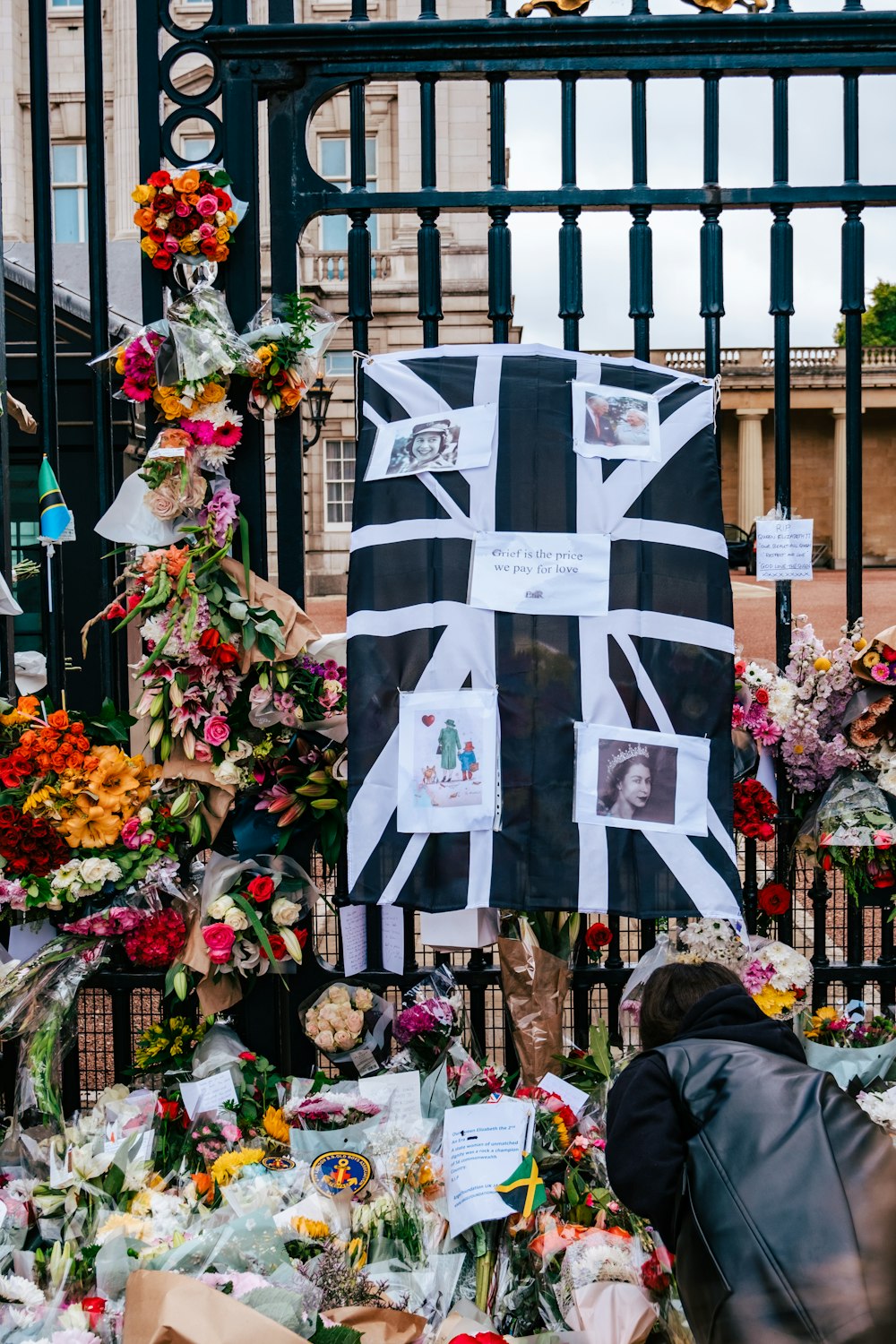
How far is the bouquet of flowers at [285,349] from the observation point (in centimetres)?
302

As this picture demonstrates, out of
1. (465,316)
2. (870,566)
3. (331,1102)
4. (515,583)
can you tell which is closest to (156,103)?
(515,583)

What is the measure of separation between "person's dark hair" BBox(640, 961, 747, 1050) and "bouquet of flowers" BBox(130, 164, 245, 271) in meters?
2.12

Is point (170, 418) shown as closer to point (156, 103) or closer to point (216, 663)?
point (216, 663)

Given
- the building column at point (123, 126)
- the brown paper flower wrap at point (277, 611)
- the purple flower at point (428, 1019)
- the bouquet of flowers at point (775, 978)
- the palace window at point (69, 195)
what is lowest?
the purple flower at point (428, 1019)

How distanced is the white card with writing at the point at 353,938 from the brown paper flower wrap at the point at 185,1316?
45.8 inches

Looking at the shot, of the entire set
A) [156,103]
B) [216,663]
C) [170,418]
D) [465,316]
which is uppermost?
[465,316]

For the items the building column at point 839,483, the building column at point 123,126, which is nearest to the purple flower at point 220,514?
the building column at point 123,126

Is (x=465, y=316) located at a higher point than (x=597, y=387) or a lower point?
higher

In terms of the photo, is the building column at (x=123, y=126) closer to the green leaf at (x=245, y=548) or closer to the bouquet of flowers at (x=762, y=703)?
the green leaf at (x=245, y=548)

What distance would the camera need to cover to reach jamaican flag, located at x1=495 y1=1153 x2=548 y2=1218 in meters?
2.51

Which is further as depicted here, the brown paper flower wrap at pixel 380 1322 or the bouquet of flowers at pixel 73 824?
the bouquet of flowers at pixel 73 824

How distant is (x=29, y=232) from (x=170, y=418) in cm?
1241

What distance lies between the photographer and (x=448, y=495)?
3.00 m

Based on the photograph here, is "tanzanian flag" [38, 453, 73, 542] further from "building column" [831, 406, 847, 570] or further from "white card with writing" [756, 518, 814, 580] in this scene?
"building column" [831, 406, 847, 570]
